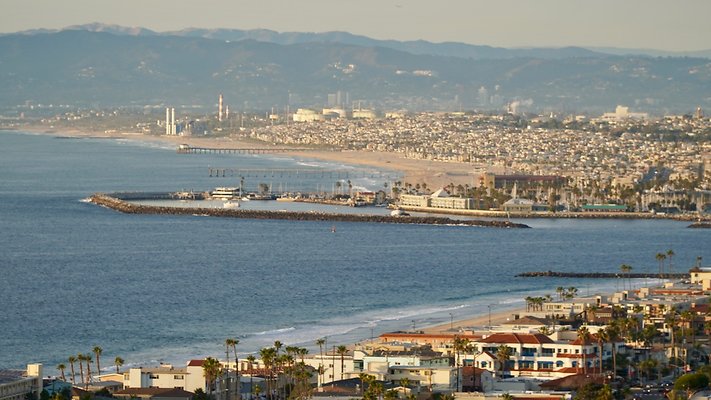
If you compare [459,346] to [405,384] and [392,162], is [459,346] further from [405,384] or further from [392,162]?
[392,162]

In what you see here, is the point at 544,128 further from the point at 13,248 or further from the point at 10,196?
the point at 13,248

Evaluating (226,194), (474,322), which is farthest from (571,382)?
(226,194)

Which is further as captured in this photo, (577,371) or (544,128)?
(544,128)

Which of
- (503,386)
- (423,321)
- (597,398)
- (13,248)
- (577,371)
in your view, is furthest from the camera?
(13,248)

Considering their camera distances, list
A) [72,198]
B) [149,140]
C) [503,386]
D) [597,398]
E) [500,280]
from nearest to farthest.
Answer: [597,398]
[503,386]
[500,280]
[72,198]
[149,140]

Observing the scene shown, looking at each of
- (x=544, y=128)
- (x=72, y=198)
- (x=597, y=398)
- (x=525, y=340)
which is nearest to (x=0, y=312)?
(x=525, y=340)
